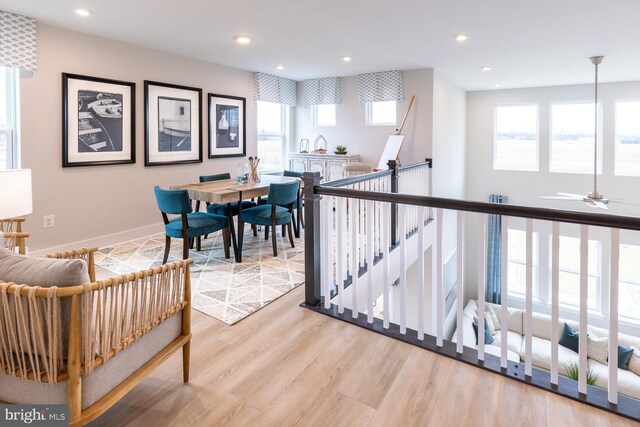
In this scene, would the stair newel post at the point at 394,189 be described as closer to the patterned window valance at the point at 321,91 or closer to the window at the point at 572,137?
the patterned window valance at the point at 321,91

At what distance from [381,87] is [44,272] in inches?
229

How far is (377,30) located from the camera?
160 inches

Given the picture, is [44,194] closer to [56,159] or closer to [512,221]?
[56,159]

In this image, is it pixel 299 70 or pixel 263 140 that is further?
pixel 263 140

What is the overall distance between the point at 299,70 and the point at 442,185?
3.10 metres

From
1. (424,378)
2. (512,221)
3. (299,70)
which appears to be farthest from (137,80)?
(512,221)

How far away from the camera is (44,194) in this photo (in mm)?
4043

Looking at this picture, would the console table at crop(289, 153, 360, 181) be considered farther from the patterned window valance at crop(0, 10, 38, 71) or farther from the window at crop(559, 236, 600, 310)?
the window at crop(559, 236, 600, 310)

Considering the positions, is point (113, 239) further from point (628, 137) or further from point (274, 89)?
point (628, 137)

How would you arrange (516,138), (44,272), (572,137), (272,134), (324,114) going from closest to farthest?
(44,272), (272,134), (324,114), (572,137), (516,138)

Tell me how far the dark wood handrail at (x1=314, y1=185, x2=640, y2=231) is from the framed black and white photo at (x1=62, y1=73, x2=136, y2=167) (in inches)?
122

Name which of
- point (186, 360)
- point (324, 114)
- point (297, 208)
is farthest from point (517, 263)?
point (186, 360)

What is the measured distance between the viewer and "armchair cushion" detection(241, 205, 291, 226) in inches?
168

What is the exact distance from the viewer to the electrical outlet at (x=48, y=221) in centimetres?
406
